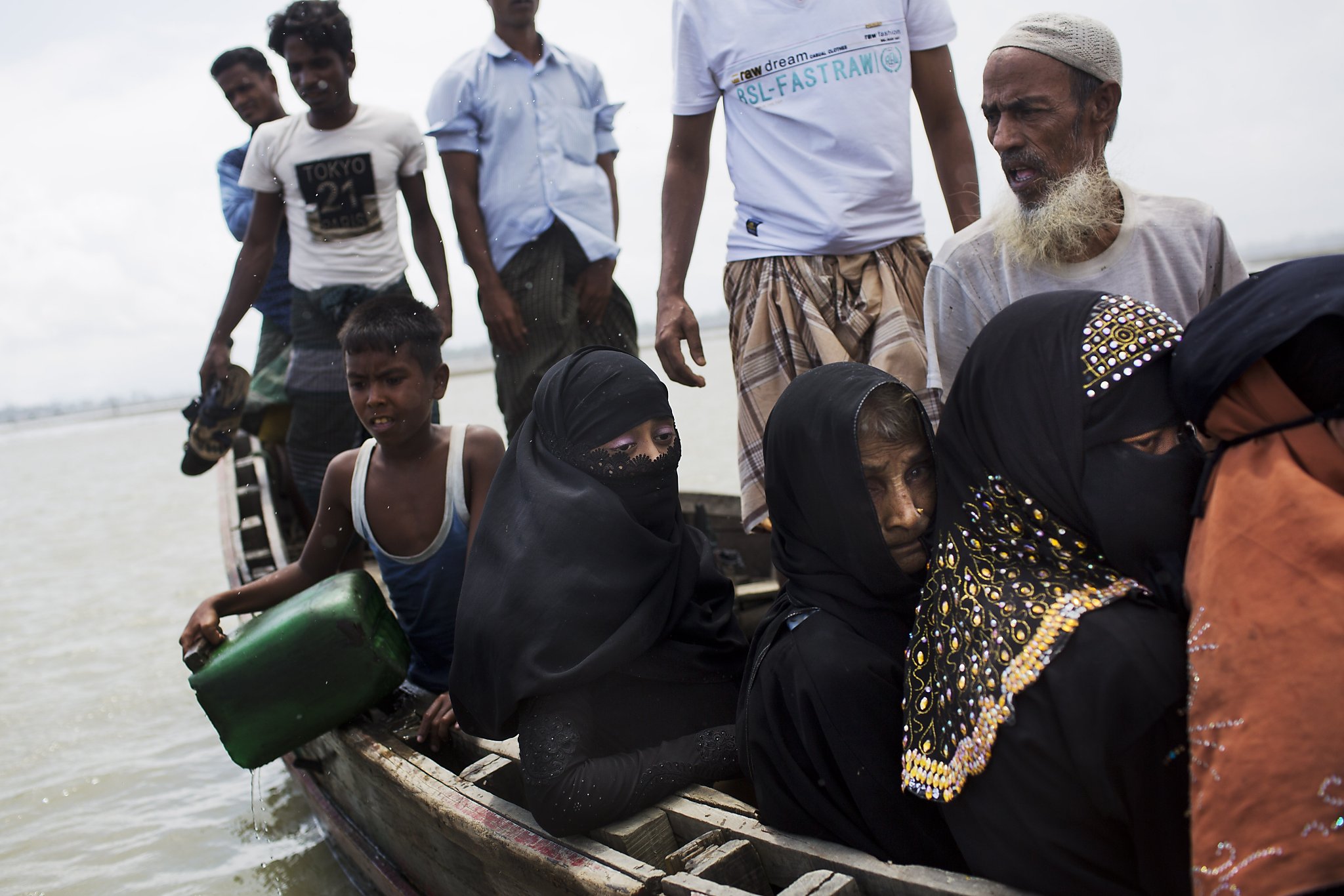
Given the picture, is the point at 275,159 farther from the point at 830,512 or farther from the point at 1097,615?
the point at 1097,615

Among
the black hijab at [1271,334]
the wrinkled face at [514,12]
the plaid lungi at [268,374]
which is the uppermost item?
the wrinkled face at [514,12]

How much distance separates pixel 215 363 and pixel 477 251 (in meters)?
1.70

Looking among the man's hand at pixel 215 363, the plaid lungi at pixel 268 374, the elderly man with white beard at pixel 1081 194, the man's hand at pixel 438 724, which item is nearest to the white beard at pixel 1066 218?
the elderly man with white beard at pixel 1081 194

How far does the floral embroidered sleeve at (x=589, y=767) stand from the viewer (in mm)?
2180

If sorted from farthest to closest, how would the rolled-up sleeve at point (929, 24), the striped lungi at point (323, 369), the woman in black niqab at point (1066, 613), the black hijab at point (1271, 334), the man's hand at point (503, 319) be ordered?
the striped lungi at point (323, 369), the man's hand at point (503, 319), the rolled-up sleeve at point (929, 24), the woman in black niqab at point (1066, 613), the black hijab at point (1271, 334)

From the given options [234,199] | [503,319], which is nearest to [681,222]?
[503,319]

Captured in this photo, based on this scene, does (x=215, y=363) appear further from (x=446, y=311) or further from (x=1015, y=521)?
(x=1015, y=521)

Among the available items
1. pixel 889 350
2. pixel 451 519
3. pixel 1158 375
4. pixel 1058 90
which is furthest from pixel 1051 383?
pixel 451 519

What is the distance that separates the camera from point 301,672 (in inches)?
120

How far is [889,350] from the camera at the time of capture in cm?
315

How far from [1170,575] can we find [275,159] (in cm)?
428

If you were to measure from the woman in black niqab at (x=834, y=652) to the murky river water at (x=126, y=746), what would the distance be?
120 centimetres

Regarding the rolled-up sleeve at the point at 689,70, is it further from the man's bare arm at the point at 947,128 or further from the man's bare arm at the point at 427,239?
the man's bare arm at the point at 427,239

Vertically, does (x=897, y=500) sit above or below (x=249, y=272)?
below
